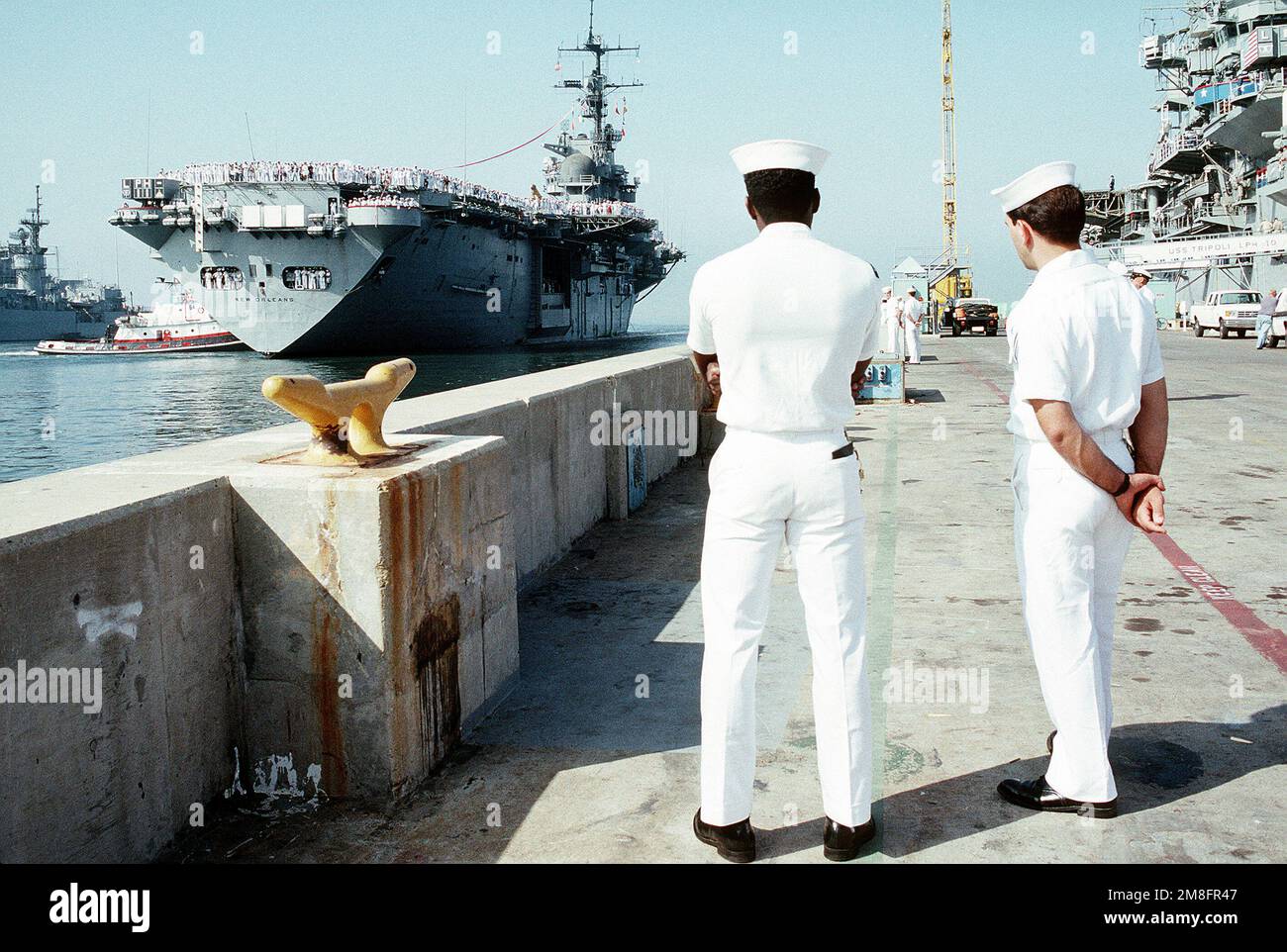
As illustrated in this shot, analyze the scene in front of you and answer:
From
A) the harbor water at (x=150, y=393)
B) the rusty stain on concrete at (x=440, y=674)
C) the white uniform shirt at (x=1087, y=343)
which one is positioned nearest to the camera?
the white uniform shirt at (x=1087, y=343)

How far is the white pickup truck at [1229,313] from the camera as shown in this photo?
120ft

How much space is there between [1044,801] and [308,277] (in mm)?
54071

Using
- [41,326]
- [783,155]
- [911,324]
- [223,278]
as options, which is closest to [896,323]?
[911,324]

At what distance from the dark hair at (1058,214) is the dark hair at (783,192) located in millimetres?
788

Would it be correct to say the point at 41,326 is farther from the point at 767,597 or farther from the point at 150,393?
the point at 767,597

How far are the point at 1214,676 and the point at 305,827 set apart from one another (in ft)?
11.8

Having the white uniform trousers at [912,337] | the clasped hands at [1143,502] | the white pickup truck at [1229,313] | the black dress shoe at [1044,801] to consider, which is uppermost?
the white pickup truck at [1229,313]

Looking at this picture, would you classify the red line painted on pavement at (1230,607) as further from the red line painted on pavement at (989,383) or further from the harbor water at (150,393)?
the harbor water at (150,393)

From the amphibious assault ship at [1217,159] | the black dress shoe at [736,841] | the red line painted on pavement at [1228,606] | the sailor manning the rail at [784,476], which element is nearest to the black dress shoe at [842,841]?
the sailor manning the rail at [784,476]

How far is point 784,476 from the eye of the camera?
9.14ft

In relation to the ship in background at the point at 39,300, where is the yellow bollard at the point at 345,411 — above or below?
below

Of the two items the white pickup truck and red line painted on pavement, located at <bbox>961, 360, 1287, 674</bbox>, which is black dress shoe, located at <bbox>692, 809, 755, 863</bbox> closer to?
red line painted on pavement, located at <bbox>961, 360, 1287, 674</bbox>

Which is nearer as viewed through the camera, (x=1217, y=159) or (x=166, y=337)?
(x=1217, y=159)

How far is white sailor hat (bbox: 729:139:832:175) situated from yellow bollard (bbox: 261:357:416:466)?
1310mm
